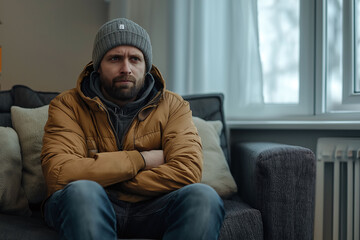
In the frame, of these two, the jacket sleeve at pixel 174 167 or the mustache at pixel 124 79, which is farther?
the mustache at pixel 124 79

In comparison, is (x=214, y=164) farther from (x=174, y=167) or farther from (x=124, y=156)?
(x=124, y=156)

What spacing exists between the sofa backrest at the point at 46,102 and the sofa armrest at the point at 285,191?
0.49m

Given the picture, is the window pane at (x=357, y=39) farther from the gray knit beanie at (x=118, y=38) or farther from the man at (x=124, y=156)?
the gray knit beanie at (x=118, y=38)

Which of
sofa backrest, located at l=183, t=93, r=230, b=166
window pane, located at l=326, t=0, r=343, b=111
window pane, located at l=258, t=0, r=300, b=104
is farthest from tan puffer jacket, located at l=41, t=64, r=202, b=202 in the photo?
window pane, located at l=326, t=0, r=343, b=111

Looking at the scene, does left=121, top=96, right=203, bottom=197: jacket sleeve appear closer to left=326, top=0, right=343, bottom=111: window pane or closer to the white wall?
left=326, top=0, right=343, bottom=111: window pane

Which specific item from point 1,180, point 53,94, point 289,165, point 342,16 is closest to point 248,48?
point 342,16

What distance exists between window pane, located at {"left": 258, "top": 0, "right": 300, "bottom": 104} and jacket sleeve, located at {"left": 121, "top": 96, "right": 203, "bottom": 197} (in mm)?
862

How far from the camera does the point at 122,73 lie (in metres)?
1.49

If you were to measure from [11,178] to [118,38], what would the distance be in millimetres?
706

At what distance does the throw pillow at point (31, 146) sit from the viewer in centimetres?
151

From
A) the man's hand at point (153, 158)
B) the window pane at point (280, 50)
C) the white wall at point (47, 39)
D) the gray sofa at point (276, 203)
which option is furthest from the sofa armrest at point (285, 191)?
the white wall at point (47, 39)

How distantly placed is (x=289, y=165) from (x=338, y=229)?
698 millimetres

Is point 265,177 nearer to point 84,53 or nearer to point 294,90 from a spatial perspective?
point 294,90

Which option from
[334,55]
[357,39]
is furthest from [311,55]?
[357,39]
